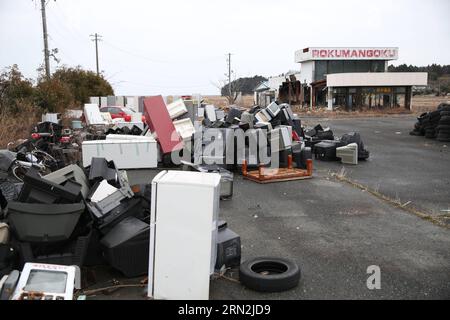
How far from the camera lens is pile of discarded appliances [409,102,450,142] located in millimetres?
17531

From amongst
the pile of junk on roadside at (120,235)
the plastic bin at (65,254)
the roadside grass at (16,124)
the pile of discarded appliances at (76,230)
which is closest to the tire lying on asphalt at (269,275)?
the pile of junk on roadside at (120,235)

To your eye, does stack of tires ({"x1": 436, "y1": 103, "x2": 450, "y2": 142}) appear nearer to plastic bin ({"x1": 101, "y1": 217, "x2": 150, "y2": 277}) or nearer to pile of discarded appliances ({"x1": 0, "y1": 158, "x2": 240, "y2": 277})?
pile of discarded appliances ({"x1": 0, "y1": 158, "x2": 240, "y2": 277})

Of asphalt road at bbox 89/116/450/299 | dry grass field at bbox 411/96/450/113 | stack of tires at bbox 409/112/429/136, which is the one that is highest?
dry grass field at bbox 411/96/450/113

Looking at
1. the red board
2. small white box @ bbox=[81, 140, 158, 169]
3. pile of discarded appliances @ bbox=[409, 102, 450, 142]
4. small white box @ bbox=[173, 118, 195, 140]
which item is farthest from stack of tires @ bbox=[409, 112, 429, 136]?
small white box @ bbox=[81, 140, 158, 169]

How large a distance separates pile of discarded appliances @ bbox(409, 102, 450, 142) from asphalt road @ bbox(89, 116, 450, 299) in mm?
7014

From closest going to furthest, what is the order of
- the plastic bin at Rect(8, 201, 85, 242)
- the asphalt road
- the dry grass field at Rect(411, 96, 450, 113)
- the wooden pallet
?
the plastic bin at Rect(8, 201, 85, 242), the asphalt road, the wooden pallet, the dry grass field at Rect(411, 96, 450, 113)

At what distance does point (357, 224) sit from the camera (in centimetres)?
671

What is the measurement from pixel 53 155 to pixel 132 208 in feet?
20.0

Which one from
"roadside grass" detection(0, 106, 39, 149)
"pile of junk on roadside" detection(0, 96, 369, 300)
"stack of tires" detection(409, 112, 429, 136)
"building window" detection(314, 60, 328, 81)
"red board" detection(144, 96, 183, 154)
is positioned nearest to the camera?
"pile of junk on roadside" detection(0, 96, 369, 300)

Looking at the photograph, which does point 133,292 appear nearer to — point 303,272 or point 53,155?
point 303,272

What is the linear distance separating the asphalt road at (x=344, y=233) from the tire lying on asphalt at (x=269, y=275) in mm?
79

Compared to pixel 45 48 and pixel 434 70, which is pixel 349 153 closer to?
pixel 45 48

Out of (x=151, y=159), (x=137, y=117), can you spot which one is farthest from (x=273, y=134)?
(x=137, y=117)
